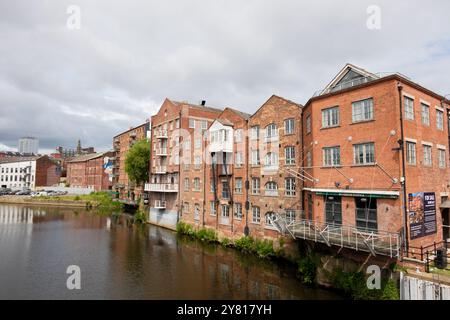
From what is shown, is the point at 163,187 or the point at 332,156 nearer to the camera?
the point at 332,156

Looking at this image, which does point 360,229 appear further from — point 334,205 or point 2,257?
point 2,257

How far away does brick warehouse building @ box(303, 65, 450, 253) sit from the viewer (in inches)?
547

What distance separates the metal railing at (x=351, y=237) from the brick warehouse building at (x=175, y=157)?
1524 cm

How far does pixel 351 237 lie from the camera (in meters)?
14.5

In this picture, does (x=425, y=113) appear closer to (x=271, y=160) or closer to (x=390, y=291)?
(x=390, y=291)

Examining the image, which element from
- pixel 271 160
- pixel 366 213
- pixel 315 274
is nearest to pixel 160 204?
pixel 271 160

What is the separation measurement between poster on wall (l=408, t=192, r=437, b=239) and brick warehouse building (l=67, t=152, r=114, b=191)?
67922mm

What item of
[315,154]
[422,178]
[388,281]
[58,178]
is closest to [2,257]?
[315,154]

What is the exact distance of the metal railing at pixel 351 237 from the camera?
12.5 m

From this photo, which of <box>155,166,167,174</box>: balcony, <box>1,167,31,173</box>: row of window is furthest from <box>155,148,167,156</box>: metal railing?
<box>1,167,31,173</box>: row of window

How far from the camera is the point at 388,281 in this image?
41.9ft

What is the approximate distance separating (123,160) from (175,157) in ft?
106
